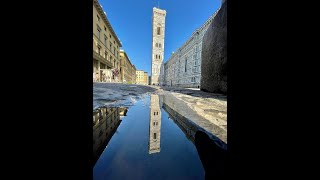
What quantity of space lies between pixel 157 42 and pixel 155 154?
43032 millimetres

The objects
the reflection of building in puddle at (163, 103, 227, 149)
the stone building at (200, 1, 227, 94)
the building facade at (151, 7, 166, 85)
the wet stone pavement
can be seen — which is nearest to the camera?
the reflection of building in puddle at (163, 103, 227, 149)

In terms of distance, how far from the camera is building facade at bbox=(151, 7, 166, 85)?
4075 centimetres

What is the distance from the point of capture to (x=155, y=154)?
0.99 meters

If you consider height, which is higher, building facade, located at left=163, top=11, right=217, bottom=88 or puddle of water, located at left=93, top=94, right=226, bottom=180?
building facade, located at left=163, top=11, right=217, bottom=88

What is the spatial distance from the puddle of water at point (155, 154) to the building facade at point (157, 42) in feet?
133

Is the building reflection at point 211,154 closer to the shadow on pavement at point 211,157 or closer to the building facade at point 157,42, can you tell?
the shadow on pavement at point 211,157

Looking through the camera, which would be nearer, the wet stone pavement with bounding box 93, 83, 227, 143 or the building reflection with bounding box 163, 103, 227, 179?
the building reflection with bounding box 163, 103, 227, 179

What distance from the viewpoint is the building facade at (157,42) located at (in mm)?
40750

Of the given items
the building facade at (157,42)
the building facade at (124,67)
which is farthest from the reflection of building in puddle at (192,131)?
the building facade at (157,42)

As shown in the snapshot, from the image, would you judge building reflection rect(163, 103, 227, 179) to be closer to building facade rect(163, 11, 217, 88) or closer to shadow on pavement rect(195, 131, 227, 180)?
shadow on pavement rect(195, 131, 227, 180)

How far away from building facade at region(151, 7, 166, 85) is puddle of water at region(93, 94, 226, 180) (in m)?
40.6

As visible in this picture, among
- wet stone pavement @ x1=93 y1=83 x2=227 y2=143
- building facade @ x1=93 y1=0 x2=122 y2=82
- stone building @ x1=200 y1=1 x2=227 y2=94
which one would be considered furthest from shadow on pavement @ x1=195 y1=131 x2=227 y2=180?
building facade @ x1=93 y1=0 x2=122 y2=82
